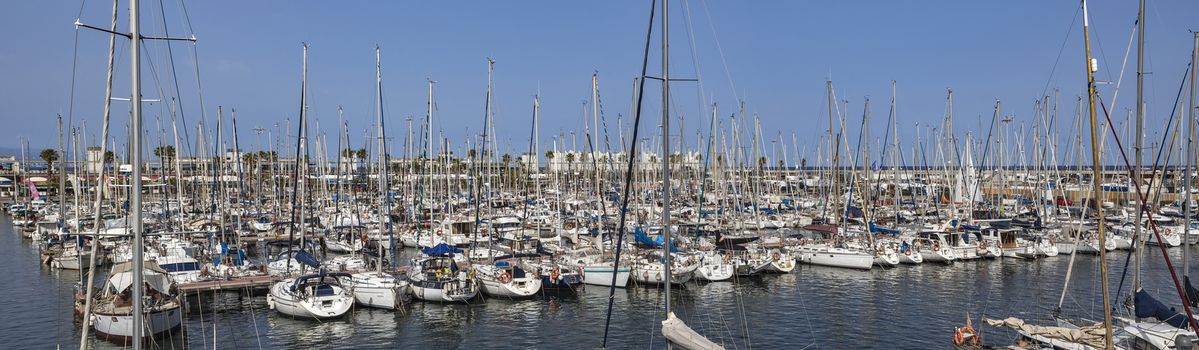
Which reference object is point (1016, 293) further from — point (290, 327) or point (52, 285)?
point (52, 285)

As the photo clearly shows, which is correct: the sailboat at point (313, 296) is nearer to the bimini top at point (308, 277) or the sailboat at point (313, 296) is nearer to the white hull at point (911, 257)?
the bimini top at point (308, 277)

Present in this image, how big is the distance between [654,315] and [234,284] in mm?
22113

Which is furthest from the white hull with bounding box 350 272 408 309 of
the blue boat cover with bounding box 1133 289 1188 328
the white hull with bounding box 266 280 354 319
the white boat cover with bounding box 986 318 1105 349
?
the blue boat cover with bounding box 1133 289 1188 328

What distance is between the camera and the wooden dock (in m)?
38.2

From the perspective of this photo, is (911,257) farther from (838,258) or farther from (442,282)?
(442,282)

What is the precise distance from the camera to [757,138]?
7512cm

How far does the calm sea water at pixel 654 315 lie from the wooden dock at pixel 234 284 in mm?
603

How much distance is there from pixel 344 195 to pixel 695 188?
4393 centimetres

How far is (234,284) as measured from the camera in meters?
39.5

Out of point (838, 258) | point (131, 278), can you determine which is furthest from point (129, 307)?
point (838, 258)

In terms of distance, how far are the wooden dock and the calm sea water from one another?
23.7 inches

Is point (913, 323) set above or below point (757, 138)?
below

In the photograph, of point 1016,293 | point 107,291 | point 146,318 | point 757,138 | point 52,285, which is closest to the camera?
point 146,318

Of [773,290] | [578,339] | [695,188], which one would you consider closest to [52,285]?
[578,339]
